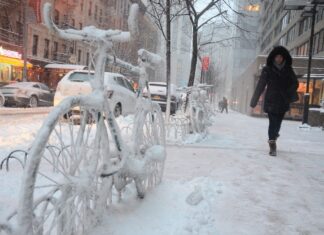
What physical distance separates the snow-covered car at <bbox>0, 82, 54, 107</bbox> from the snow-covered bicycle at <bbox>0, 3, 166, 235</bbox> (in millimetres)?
17928

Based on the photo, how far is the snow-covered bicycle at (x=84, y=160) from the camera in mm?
2068

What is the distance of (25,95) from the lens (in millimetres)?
20859

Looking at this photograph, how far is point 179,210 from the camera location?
3.76 meters

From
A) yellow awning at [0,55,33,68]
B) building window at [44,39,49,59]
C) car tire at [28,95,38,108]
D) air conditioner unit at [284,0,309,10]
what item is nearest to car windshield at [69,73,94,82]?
car tire at [28,95,38,108]

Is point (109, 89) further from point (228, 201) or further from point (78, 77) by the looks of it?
point (228, 201)

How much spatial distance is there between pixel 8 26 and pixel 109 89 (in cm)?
2612

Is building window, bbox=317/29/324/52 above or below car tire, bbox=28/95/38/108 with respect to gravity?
above

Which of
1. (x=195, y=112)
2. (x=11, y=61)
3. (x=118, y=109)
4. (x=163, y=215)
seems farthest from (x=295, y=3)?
(x=11, y=61)

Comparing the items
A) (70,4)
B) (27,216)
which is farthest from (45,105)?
(70,4)

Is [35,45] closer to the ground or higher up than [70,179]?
higher up

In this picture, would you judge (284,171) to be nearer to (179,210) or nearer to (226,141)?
(179,210)

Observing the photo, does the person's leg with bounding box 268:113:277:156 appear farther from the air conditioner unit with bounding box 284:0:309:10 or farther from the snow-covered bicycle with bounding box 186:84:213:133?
the air conditioner unit with bounding box 284:0:309:10

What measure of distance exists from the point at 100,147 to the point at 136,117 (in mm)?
960

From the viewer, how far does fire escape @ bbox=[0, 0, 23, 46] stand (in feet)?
107
